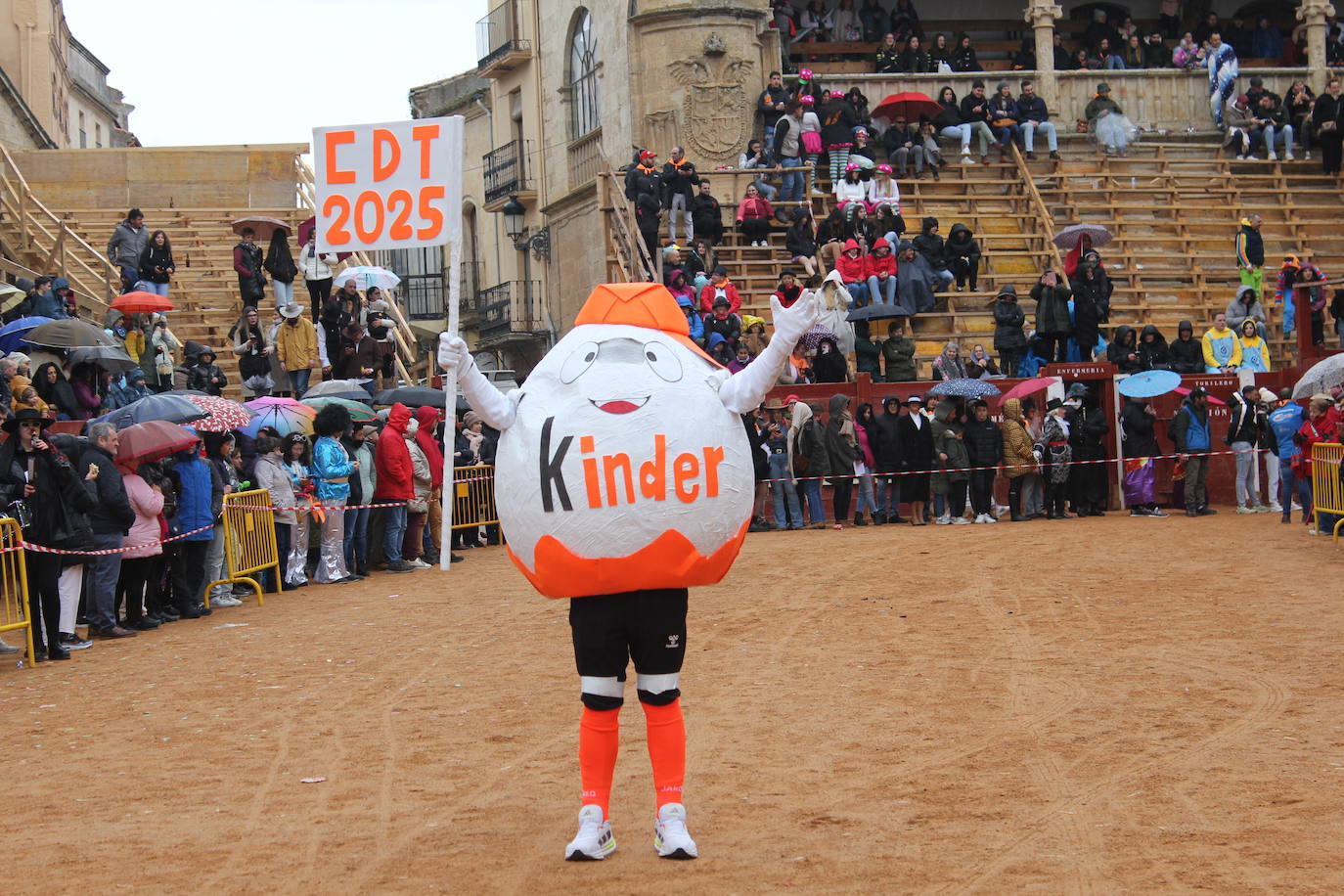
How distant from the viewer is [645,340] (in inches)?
270

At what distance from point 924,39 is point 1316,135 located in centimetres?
866

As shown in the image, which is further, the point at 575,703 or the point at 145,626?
the point at 145,626

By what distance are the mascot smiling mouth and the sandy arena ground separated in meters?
1.81

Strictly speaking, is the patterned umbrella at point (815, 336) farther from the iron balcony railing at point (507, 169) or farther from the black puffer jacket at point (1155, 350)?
the iron balcony railing at point (507, 169)

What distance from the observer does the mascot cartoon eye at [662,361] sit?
6754 mm

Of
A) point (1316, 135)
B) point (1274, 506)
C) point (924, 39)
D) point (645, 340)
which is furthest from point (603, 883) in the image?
point (924, 39)

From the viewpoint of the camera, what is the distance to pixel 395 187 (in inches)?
397

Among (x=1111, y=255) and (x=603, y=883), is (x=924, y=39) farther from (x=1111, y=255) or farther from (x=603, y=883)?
(x=603, y=883)

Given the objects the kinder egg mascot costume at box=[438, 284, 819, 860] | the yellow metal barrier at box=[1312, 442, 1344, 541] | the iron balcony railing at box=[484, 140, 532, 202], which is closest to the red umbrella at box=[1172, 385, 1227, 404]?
the yellow metal barrier at box=[1312, 442, 1344, 541]

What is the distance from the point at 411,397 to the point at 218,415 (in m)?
5.34

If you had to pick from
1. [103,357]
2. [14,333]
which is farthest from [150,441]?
[14,333]

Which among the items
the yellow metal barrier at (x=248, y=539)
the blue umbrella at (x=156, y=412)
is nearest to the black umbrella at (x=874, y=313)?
the yellow metal barrier at (x=248, y=539)

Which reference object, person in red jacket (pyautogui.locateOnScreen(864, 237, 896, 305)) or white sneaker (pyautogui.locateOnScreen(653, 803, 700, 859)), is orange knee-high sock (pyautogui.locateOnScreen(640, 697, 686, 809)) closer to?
white sneaker (pyautogui.locateOnScreen(653, 803, 700, 859))

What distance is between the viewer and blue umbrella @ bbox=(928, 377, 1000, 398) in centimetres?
2116
